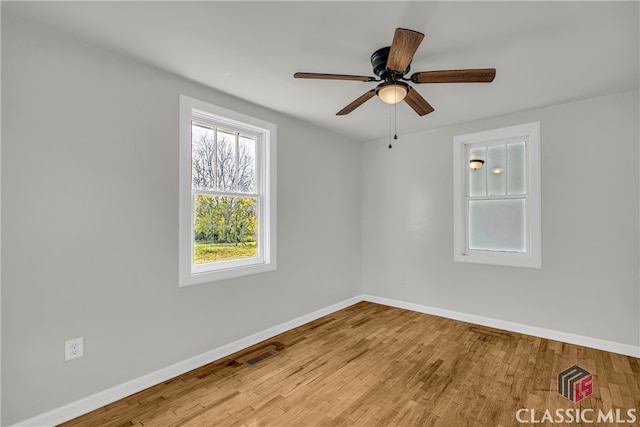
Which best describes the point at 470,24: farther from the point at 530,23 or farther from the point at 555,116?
the point at 555,116

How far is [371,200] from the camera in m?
4.80

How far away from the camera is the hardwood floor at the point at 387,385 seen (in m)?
2.06

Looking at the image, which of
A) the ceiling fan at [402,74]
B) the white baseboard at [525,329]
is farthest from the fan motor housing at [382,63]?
the white baseboard at [525,329]

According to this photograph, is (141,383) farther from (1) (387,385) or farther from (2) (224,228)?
(1) (387,385)

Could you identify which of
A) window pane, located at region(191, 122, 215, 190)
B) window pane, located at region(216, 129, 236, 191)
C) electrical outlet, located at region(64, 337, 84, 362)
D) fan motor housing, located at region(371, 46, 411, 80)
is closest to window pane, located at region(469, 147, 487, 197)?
fan motor housing, located at region(371, 46, 411, 80)

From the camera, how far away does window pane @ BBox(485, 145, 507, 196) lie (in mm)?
3738

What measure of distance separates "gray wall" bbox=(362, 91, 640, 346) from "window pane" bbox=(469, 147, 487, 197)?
25 centimetres

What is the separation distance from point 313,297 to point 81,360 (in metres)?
2.47

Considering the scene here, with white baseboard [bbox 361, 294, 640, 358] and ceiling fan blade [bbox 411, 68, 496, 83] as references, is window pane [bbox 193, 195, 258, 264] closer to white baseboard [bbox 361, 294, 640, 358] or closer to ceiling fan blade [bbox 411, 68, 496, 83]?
ceiling fan blade [bbox 411, 68, 496, 83]

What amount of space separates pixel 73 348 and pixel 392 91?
109 inches

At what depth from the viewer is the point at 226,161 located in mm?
3129

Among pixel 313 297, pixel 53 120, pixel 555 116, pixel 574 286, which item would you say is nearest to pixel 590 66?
pixel 555 116

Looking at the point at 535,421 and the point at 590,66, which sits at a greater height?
the point at 590,66

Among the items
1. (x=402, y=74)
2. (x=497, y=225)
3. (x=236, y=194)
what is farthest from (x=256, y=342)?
(x=497, y=225)
